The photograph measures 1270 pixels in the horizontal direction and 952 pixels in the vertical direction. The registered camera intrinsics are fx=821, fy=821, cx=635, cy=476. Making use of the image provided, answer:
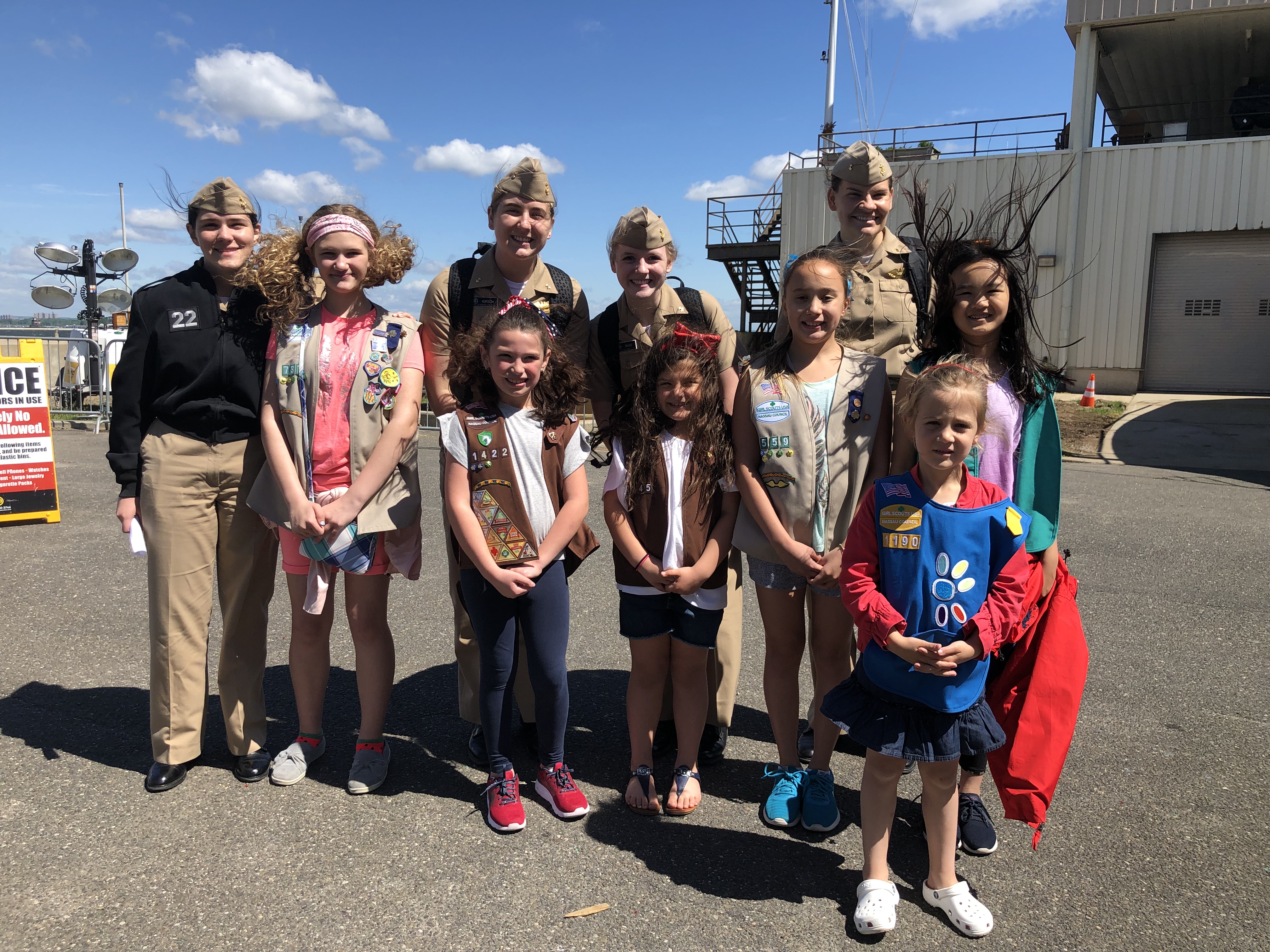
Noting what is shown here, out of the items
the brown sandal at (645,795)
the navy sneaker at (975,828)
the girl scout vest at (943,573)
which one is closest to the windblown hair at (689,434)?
the girl scout vest at (943,573)

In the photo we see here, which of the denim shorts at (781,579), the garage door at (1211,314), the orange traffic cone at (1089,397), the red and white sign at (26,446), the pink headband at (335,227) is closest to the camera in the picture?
the denim shorts at (781,579)

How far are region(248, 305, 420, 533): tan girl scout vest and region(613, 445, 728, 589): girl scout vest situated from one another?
885 millimetres

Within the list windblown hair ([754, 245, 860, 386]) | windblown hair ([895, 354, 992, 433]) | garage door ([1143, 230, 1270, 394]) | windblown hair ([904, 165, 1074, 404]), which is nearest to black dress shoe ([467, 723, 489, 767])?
windblown hair ([754, 245, 860, 386])

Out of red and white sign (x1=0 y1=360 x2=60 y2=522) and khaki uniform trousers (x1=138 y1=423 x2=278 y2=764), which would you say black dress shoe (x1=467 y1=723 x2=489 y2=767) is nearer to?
khaki uniform trousers (x1=138 y1=423 x2=278 y2=764)

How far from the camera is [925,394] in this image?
2354 millimetres

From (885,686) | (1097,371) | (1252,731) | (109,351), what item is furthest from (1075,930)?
(109,351)

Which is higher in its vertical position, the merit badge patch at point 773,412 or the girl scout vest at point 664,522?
the merit badge patch at point 773,412

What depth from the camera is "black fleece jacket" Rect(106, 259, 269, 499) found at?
3010 millimetres

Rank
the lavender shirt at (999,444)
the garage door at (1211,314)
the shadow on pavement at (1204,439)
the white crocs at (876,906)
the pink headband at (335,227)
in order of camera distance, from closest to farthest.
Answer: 1. the white crocs at (876,906)
2. the lavender shirt at (999,444)
3. the pink headband at (335,227)
4. the shadow on pavement at (1204,439)
5. the garage door at (1211,314)

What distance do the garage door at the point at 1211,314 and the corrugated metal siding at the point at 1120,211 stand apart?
330 mm

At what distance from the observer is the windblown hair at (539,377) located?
2.96 meters

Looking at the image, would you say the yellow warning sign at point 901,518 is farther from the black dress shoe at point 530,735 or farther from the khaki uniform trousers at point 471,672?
the black dress shoe at point 530,735

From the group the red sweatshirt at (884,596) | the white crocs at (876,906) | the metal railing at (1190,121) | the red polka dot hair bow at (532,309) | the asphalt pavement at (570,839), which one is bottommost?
the asphalt pavement at (570,839)

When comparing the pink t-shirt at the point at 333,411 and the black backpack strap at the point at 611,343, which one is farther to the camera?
the black backpack strap at the point at 611,343
